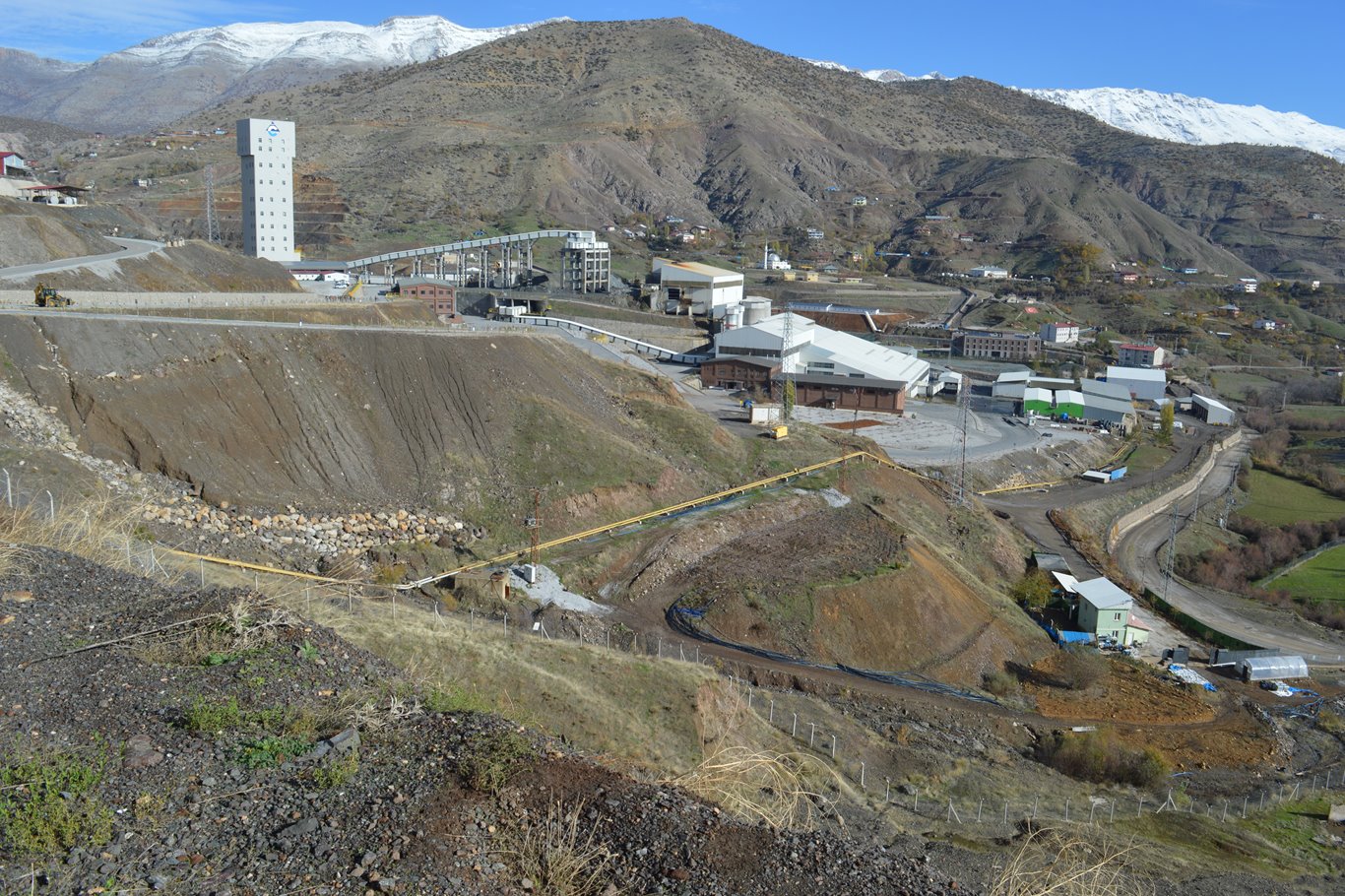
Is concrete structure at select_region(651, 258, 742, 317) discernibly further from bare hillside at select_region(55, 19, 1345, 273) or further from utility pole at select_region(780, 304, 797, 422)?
bare hillside at select_region(55, 19, 1345, 273)

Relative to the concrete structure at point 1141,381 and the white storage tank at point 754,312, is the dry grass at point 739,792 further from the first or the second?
the concrete structure at point 1141,381

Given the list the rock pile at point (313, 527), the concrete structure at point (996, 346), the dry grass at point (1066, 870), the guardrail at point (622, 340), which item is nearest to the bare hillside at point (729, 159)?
the guardrail at point (622, 340)

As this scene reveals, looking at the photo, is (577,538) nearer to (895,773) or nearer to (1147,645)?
(895,773)

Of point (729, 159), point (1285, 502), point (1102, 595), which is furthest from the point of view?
point (729, 159)

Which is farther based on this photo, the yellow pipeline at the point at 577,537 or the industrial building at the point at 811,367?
the industrial building at the point at 811,367

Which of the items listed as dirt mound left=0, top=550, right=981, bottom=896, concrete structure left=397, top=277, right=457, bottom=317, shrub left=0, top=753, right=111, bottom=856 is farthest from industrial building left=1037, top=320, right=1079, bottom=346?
shrub left=0, top=753, right=111, bottom=856

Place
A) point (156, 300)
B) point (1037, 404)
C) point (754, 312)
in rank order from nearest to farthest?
point (156, 300) → point (1037, 404) → point (754, 312)

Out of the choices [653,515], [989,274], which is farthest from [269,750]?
[989,274]

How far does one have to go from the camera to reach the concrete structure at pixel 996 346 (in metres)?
70.0

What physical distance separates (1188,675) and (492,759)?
23.5 metres

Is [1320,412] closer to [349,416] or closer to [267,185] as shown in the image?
[349,416]

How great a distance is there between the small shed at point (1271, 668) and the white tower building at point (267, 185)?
4959cm

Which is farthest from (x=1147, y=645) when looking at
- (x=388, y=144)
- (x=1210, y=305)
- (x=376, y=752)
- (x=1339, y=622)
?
(x=388, y=144)

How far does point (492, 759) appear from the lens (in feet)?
22.8
